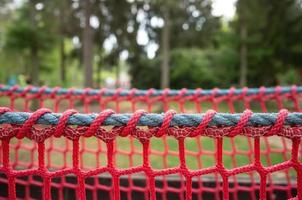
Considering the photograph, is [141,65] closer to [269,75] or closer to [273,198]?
[269,75]

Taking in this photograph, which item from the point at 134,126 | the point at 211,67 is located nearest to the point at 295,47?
the point at 211,67

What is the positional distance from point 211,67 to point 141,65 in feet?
14.8

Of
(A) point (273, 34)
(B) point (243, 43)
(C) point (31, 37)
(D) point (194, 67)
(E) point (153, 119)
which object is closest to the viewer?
(E) point (153, 119)

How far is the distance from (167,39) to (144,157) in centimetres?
1290

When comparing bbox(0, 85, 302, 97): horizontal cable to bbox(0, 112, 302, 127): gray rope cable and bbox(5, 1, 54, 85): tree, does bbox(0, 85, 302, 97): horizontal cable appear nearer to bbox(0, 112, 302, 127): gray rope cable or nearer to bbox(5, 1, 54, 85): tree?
bbox(0, 112, 302, 127): gray rope cable

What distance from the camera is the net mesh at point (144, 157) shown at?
127 cm

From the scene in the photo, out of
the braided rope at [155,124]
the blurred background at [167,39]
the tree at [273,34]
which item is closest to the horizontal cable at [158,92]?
the braided rope at [155,124]

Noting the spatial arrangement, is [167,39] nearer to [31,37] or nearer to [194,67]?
[194,67]

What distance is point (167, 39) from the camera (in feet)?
45.6

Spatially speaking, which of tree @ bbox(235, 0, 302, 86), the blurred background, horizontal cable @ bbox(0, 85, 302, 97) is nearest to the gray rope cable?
horizontal cable @ bbox(0, 85, 302, 97)

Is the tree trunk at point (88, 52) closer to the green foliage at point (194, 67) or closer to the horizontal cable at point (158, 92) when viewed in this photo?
the green foliage at point (194, 67)

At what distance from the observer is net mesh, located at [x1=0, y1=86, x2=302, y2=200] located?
127 cm

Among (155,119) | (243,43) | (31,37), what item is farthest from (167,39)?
(155,119)

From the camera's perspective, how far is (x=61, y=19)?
19.1 metres
